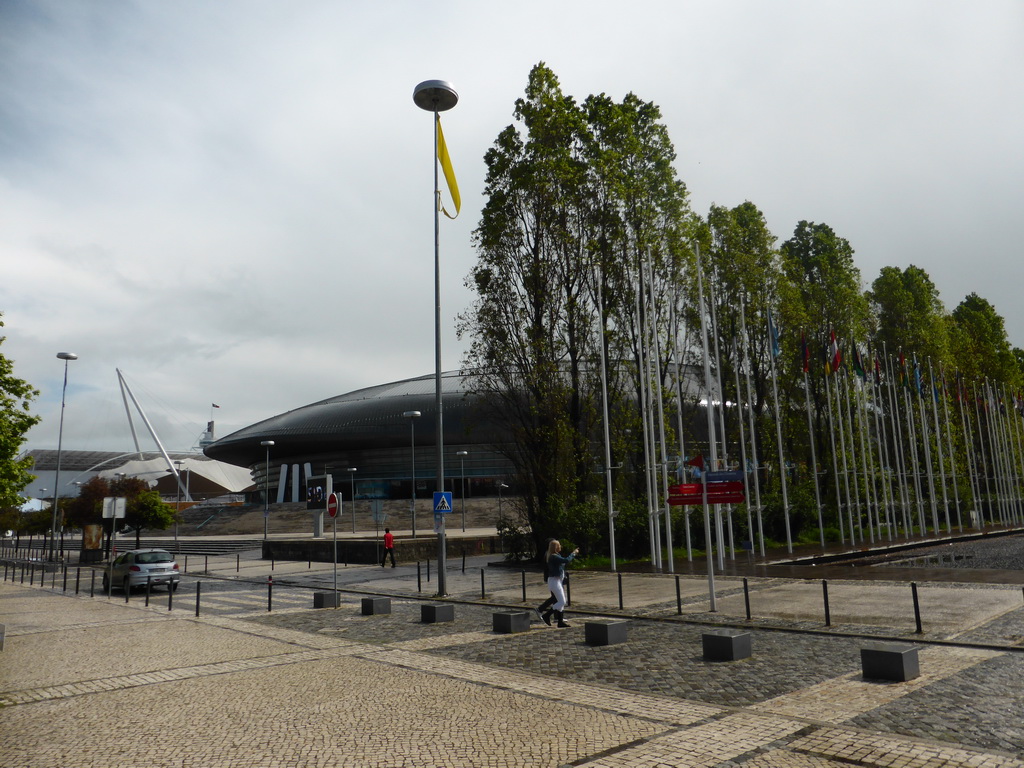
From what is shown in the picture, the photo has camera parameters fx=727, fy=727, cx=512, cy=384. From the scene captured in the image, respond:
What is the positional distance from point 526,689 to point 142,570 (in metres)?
19.1

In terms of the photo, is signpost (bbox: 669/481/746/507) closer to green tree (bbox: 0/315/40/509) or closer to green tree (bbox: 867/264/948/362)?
green tree (bbox: 0/315/40/509)

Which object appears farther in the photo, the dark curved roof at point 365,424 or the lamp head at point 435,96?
the dark curved roof at point 365,424

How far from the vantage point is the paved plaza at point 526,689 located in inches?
261

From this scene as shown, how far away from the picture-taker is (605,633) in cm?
1197

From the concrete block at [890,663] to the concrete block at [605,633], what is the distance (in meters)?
4.10

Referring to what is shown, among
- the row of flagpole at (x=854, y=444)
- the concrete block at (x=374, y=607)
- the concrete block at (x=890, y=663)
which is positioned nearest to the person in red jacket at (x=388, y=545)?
the row of flagpole at (x=854, y=444)

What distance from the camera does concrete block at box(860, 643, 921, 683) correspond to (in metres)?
8.67

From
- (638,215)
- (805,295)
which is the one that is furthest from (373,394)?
(638,215)

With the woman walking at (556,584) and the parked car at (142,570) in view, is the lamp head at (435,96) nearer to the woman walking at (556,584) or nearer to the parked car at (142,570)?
the woman walking at (556,584)

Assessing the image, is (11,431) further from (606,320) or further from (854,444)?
(854,444)

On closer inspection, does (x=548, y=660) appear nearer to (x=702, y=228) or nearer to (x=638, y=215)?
(x=638, y=215)

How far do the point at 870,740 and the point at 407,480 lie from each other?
277 feet

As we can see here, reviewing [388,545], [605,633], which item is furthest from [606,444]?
[605,633]

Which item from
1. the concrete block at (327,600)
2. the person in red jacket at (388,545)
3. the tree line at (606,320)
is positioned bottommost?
the concrete block at (327,600)
